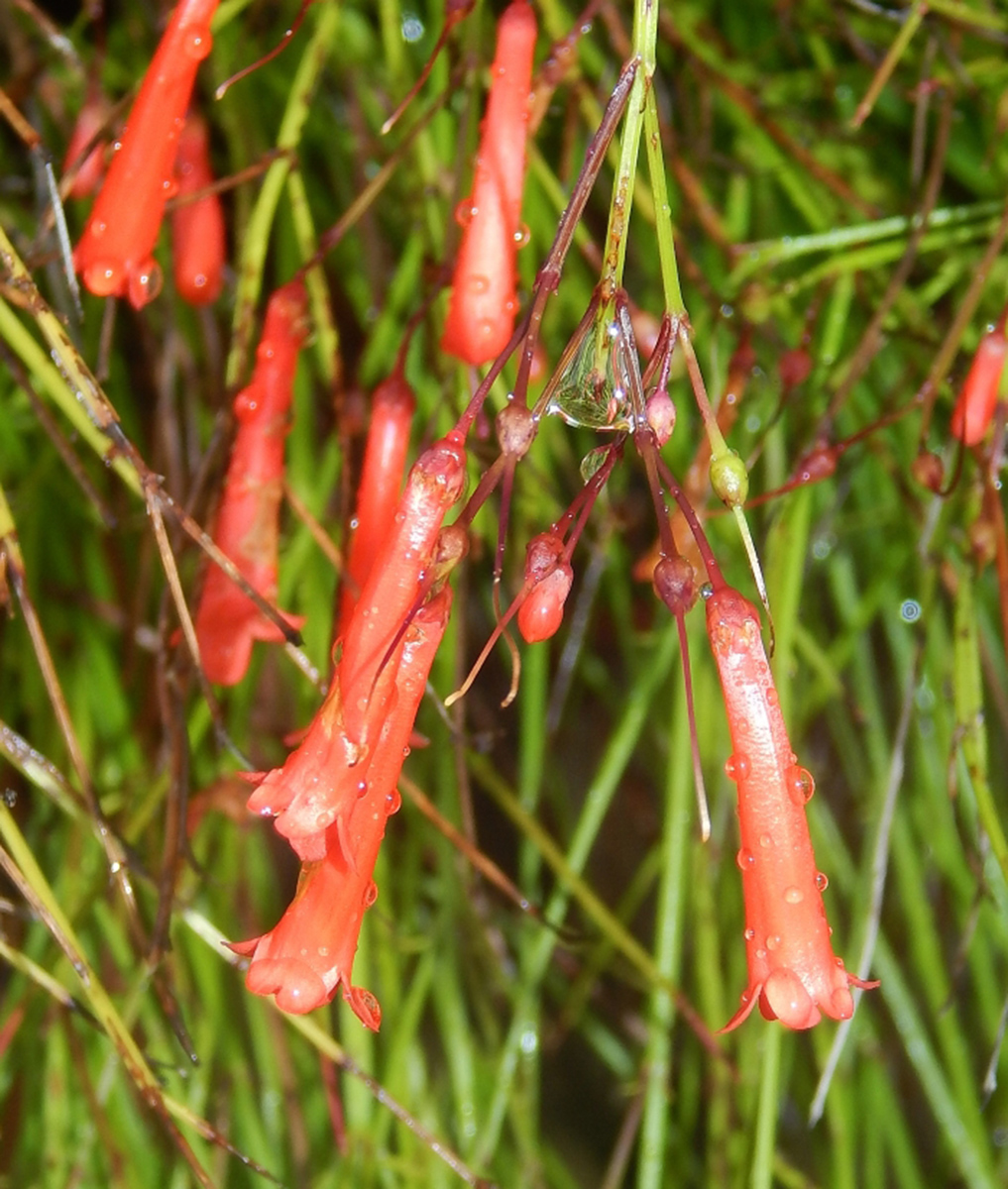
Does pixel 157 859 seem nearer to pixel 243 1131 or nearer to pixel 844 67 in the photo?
pixel 243 1131

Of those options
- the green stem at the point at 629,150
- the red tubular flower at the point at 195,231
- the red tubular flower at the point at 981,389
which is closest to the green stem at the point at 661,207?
the green stem at the point at 629,150

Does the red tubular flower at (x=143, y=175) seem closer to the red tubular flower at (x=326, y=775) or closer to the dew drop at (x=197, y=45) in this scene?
the dew drop at (x=197, y=45)

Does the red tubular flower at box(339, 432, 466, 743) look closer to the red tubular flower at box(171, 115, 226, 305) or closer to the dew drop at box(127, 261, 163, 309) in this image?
the dew drop at box(127, 261, 163, 309)

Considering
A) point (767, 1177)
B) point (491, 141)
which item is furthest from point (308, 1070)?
point (491, 141)

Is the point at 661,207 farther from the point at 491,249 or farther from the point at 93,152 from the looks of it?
the point at 93,152

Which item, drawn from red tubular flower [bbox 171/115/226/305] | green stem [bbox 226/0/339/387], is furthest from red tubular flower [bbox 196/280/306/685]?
red tubular flower [bbox 171/115/226/305]
